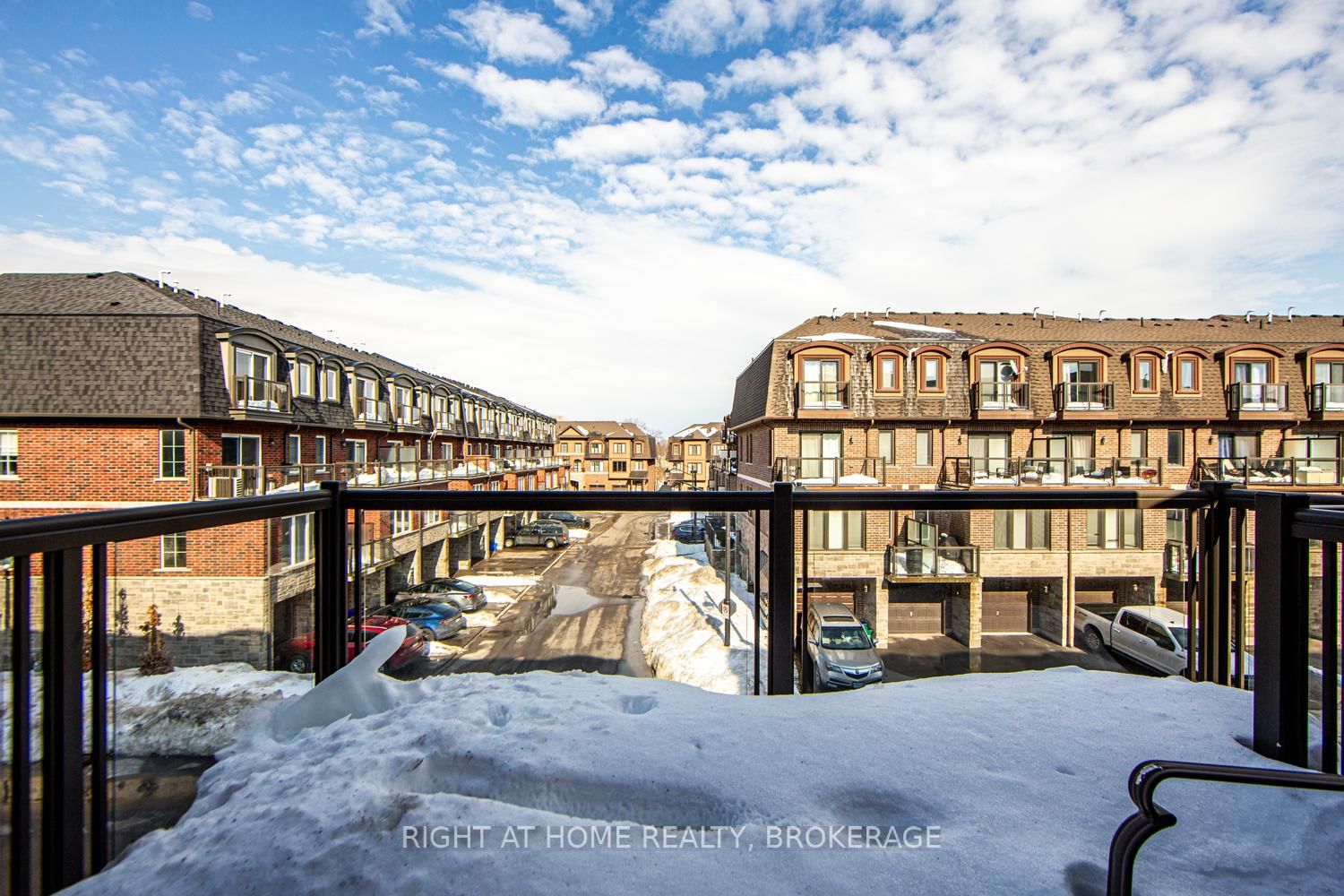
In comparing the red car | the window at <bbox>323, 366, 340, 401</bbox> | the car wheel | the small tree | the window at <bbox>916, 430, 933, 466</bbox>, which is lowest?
the car wheel

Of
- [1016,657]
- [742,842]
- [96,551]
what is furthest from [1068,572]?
[96,551]

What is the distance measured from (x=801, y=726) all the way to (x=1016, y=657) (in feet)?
5.08

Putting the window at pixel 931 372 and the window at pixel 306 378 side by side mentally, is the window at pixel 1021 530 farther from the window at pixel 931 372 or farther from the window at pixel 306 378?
the window at pixel 306 378

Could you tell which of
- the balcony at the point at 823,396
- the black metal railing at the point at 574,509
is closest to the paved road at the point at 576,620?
the black metal railing at the point at 574,509

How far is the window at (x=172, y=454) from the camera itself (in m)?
13.9

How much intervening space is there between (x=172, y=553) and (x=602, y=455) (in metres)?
59.4

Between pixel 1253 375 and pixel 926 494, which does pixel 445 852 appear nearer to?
pixel 926 494

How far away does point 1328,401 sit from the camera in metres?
18.6

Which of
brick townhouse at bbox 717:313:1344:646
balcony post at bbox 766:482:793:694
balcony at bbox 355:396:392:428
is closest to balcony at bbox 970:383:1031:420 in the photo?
brick townhouse at bbox 717:313:1344:646

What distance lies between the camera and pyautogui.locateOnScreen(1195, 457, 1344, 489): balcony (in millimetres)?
17922

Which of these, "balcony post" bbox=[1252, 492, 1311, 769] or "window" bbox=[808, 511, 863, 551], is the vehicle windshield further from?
"balcony post" bbox=[1252, 492, 1311, 769]

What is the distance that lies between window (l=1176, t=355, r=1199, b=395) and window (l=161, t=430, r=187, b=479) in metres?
28.9

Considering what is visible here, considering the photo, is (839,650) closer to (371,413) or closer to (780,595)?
(780,595)

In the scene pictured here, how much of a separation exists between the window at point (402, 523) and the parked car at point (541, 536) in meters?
0.55
